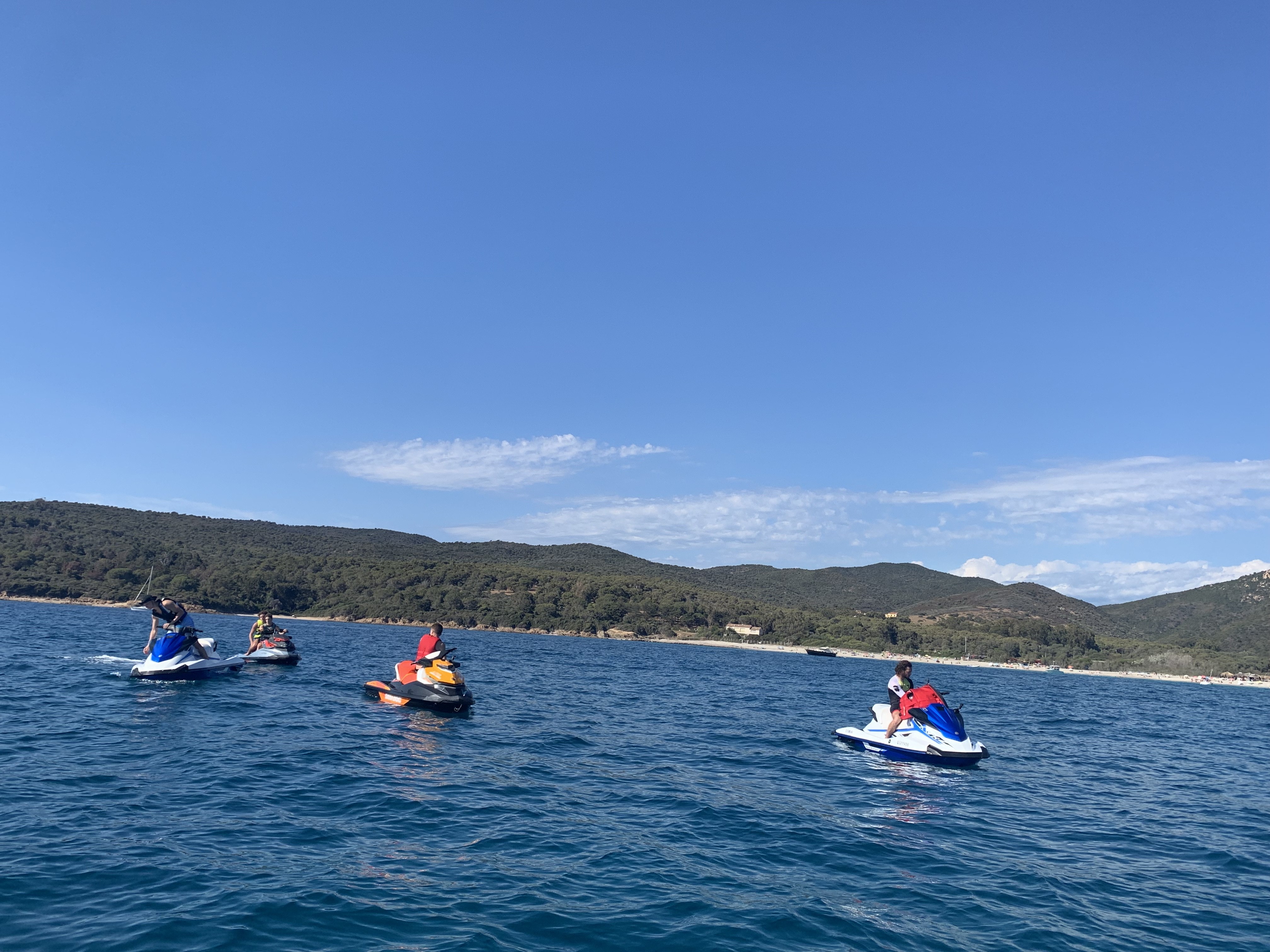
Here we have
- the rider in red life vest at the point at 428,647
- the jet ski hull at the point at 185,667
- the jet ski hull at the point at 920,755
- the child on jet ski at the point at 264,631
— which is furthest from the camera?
the child on jet ski at the point at 264,631

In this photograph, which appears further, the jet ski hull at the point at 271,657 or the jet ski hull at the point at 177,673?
the jet ski hull at the point at 271,657

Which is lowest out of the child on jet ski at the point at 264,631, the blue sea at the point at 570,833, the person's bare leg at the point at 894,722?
the blue sea at the point at 570,833

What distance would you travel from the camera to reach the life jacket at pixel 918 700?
23.0 meters

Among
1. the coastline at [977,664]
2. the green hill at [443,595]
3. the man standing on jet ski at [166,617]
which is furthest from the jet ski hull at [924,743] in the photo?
the green hill at [443,595]

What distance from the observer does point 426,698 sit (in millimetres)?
25922

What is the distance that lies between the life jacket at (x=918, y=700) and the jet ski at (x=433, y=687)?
13.8m

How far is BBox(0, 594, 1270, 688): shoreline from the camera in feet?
449

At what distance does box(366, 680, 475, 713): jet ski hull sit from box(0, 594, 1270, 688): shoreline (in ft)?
358

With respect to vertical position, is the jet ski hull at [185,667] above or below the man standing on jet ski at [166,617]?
below

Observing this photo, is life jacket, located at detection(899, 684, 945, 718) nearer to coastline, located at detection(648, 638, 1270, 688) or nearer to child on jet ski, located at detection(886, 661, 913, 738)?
child on jet ski, located at detection(886, 661, 913, 738)

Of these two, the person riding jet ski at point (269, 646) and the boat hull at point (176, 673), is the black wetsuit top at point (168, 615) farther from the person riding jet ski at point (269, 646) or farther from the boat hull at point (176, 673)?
the person riding jet ski at point (269, 646)

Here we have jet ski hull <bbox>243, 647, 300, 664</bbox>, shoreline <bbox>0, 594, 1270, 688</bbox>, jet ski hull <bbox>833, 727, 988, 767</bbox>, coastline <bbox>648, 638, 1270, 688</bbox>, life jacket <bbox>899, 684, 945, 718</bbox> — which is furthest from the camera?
coastline <bbox>648, 638, 1270, 688</bbox>

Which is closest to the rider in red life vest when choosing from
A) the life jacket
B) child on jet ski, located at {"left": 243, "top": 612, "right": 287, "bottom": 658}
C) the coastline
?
the life jacket

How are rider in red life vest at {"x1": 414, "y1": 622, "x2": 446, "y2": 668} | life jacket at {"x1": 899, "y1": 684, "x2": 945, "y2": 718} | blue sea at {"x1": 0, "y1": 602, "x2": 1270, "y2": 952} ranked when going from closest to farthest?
blue sea at {"x1": 0, "y1": 602, "x2": 1270, "y2": 952} < life jacket at {"x1": 899, "y1": 684, "x2": 945, "y2": 718} < rider in red life vest at {"x1": 414, "y1": 622, "x2": 446, "y2": 668}
